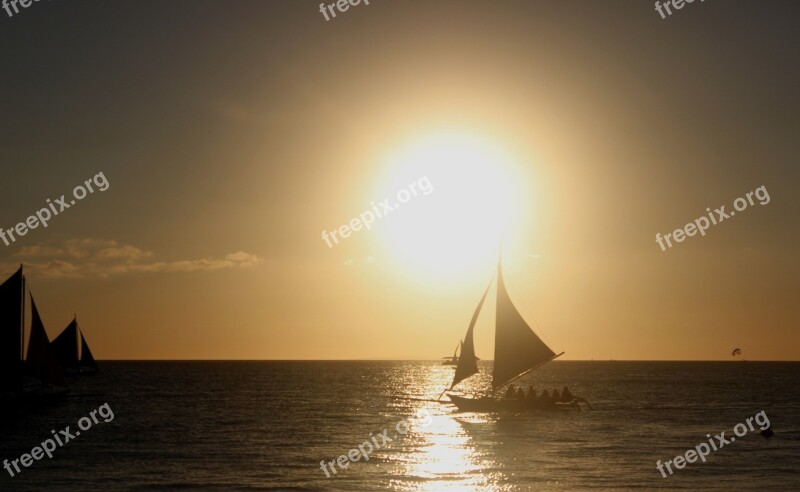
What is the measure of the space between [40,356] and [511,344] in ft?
132

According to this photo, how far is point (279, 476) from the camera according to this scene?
138 ft

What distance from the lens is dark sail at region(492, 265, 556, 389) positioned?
72625mm

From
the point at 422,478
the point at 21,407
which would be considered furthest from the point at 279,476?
the point at 21,407

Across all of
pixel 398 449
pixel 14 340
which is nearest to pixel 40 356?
pixel 14 340

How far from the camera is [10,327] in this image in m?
62.4

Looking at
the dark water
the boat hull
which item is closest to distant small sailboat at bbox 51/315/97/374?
the dark water

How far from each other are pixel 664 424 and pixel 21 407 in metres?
53.8

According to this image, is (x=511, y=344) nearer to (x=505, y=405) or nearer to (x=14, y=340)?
(x=505, y=405)

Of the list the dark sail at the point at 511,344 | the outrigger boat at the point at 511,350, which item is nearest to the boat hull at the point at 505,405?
the outrigger boat at the point at 511,350

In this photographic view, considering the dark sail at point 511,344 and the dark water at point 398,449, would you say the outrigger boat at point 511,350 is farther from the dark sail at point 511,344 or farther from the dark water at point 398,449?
the dark water at point 398,449

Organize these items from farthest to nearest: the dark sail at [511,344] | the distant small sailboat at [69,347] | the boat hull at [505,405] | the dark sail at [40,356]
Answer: the distant small sailboat at [69,347] < the dark sail at [511,344] < the boat hull at [505,405] < the dark sail at [40,356]

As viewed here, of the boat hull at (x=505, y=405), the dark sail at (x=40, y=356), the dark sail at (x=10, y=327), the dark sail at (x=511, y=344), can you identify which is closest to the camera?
the dark sail at (x=10, y=327)

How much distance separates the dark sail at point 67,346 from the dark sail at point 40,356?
47130 mm

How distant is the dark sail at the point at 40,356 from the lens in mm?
69938
